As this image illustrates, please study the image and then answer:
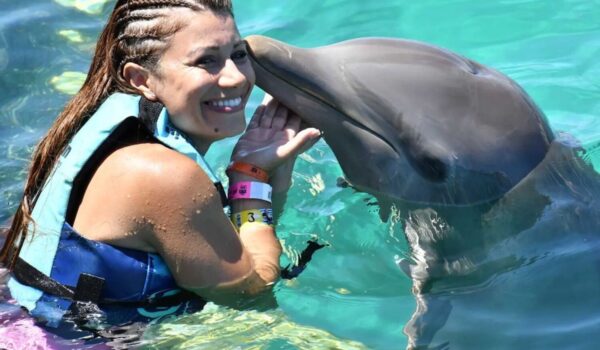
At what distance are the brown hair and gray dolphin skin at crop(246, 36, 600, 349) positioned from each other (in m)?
0.54

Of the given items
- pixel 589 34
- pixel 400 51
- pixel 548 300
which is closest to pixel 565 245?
pixel 548 300

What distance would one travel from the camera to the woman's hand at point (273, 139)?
5.37m

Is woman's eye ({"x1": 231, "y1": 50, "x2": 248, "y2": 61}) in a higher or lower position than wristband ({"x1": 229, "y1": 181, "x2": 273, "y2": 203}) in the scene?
higher

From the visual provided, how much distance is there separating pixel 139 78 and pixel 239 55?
54 cm

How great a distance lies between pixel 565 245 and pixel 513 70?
148 inches

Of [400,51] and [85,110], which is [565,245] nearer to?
[400,51]

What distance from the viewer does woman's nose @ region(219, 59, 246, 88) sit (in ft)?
16.5

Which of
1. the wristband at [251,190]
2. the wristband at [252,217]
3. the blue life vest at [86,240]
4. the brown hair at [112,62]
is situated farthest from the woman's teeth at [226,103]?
the wristband at [252,217]

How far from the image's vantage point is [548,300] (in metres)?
5.51

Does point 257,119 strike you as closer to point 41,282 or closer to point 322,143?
point 41,282

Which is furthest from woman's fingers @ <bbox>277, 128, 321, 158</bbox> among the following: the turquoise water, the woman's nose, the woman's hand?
the turquoise water

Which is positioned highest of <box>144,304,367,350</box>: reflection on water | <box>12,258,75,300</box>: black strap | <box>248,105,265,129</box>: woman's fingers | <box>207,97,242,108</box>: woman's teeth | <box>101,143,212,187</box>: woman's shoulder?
<box>207,97,242,108</box>: woman's teeth

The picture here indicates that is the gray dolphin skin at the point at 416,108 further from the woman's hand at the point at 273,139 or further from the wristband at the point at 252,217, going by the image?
the wristband at the point at 252,217

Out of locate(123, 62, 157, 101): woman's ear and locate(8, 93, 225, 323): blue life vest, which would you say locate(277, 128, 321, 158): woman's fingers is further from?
locate(123, 62, 157, 101): woman's ear
